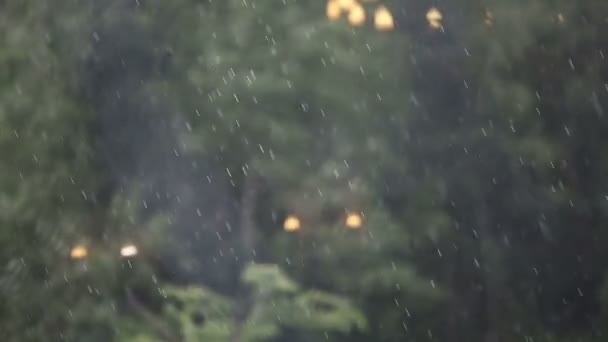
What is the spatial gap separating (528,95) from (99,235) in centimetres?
348

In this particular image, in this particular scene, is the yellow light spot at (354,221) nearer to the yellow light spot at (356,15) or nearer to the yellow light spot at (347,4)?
the yellow light spot at (356,15)

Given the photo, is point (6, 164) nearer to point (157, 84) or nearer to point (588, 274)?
point (157, 84)

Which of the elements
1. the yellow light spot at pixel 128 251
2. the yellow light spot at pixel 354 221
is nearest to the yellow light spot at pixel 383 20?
the yellow light spot at pixel 354 221

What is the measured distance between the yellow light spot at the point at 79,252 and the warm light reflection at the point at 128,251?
275mm

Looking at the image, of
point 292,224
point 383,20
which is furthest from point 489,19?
point 292,224

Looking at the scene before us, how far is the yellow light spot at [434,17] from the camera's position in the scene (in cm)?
816

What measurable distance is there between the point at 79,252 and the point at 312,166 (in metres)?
1.83

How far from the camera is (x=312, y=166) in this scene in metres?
7.87

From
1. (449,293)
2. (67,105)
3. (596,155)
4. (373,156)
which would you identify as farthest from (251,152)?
(596,155)

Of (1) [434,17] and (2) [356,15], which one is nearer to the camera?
(2) [356,15]

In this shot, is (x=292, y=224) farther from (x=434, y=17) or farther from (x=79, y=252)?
(x=434, y=17)

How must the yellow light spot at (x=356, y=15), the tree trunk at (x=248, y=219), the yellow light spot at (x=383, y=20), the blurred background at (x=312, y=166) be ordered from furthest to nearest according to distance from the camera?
the tree trunk at (x=248, y=219) → the blurred background at (x=312, y=166) → the yellow light spot at (x=356, y=15) → the yellow light spot at (x=383, y=20)

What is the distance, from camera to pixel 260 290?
6.75 m

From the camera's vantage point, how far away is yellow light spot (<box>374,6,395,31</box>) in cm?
678
